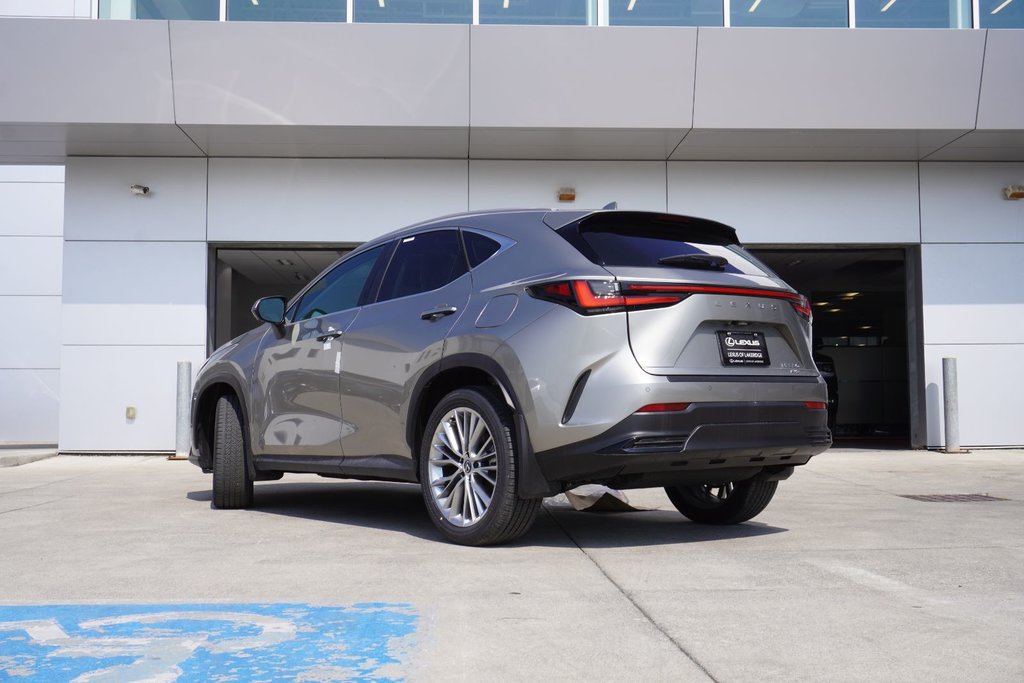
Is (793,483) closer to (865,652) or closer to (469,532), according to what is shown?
(469,532)

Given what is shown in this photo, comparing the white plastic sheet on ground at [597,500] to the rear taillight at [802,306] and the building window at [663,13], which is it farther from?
the building window at [663,13]

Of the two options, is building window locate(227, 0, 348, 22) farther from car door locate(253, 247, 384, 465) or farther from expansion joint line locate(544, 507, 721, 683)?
expansion joint line locate(544, 507, 721, 683)

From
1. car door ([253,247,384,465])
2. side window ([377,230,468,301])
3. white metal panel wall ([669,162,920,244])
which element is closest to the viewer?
side window ([377,230,468,301])

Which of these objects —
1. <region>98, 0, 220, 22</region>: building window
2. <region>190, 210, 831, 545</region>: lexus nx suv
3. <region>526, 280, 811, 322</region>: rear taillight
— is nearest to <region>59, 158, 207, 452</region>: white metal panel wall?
<region>98, 0, 220, 22</region>: building window

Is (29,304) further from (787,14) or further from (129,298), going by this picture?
(787,14)

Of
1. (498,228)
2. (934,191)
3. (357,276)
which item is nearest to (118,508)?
(357,276)

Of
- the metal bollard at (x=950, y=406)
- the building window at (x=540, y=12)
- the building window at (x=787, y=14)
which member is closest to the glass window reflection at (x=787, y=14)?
the building window at (x=787, y=14)

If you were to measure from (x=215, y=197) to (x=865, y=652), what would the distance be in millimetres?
11989

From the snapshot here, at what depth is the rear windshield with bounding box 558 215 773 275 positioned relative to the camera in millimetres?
4688

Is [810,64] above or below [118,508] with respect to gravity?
above

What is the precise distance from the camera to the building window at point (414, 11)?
1212 cm

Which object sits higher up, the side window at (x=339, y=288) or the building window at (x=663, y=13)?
the building window at (x=663, y=13)

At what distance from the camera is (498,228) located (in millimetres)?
5180

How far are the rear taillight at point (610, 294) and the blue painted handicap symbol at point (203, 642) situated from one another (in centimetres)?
159
